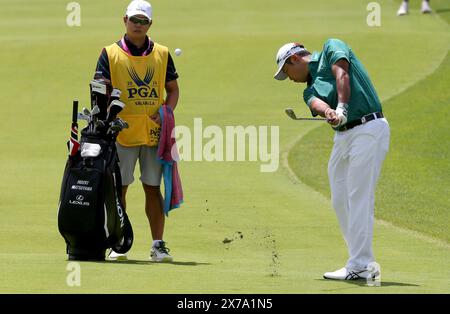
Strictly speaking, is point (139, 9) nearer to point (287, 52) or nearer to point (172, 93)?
point (172, 93)

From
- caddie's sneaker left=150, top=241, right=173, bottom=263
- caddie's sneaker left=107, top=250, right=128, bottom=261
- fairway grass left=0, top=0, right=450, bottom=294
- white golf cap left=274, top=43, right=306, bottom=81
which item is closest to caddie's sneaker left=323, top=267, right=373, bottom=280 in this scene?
fairway grass left=0, top=0, right=450, bottom=294

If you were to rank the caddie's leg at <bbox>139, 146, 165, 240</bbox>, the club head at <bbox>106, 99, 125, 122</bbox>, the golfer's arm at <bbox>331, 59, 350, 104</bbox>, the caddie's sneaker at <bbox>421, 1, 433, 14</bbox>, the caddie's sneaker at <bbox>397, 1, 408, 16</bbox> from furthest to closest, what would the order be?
the caddie's sneaker at <bbox>421, 1, 433, 14</bbox> → the caddie's sneaker at <bbox>397, 1, 408, 16</bbox> → the caddie's leg at <bbox>139, 146, 165, 240</bbox> → the club head at <bbox>106, 99, 125, 122</bbox> → the golfer's arm at <bbox>331, 59, 350, 104</bbox>

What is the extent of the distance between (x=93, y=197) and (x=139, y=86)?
1.21 metres

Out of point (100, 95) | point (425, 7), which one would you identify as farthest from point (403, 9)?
point (100, 95)

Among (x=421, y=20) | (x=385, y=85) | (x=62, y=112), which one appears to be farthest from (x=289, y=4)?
(x=62, y=112)

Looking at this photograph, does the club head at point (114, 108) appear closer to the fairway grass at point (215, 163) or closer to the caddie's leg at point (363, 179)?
the fairway grass at point (215, 163)

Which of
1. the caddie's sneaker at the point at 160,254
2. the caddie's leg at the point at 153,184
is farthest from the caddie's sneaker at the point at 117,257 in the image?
the caddie's leg at the point at 153,184

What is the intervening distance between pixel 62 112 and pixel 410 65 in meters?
8.80

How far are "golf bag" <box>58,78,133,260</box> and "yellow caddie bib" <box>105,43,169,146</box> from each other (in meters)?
0.54

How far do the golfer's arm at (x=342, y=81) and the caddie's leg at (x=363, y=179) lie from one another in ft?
0.99

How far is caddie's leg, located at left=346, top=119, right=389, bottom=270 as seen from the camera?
8.38 metres

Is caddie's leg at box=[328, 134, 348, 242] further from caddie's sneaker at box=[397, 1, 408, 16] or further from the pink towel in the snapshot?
caddie's sneaker at box=[397, 1, 408, 16]

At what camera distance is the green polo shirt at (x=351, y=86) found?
8383mm

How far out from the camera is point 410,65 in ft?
88.3
